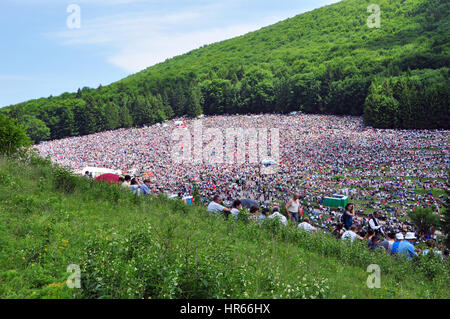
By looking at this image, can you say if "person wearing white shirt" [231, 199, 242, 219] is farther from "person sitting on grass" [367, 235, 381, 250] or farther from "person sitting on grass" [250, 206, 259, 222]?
"person sitting on grass" [367, 235, 381, 250]

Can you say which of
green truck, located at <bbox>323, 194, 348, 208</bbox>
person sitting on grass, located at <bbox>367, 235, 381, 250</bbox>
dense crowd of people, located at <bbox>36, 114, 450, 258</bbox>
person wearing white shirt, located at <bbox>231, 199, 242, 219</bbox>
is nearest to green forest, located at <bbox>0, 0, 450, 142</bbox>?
dense crowd of people, located at <bbox>36, 114, 450, 258</bbox>

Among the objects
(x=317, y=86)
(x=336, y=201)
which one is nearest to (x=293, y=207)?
(x=336, y=201)

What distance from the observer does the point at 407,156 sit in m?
34.1

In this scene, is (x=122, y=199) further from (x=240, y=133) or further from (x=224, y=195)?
(x=240, y=133)

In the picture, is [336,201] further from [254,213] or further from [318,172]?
[254,213]

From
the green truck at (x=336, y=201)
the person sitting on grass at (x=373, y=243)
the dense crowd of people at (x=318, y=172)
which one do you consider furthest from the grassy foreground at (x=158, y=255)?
the green truck at (x=336, y=201)

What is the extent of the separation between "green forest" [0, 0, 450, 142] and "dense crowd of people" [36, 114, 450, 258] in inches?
452

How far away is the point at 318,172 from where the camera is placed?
3123cm

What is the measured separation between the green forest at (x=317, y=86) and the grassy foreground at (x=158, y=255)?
52805 mm

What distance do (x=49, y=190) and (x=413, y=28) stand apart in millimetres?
129459

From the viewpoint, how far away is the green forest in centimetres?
5581

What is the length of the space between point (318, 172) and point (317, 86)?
5202 cm

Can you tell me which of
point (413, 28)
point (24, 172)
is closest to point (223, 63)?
point (413, 28)
